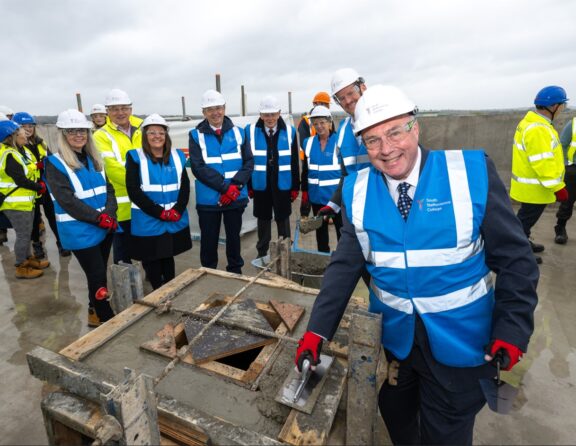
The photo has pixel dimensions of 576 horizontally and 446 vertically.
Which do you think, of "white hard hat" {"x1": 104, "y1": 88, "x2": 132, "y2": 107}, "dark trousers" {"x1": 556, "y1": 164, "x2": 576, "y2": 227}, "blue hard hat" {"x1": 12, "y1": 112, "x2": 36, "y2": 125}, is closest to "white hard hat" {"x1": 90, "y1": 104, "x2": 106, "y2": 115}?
"blue hard hat" {"x1": 12, "y1": 112, "x2": 36, "y2": 125}

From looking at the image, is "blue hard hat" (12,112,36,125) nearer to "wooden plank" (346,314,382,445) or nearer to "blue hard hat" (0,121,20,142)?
"blue hard hat" (0,121,20,142)

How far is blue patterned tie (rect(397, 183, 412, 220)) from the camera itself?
1516 millimetres

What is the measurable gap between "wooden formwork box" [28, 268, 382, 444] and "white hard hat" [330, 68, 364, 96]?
1872 mm

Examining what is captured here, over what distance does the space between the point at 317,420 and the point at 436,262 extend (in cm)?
93

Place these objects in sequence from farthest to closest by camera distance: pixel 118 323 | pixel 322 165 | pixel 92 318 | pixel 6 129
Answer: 1. pixel 322 165
2. pixel 6 129
3. pixel 92 318
4. pixel 118 323

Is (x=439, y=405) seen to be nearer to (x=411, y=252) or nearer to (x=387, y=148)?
(x=411, y=252)

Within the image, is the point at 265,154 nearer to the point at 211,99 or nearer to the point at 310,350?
the point at 211,99

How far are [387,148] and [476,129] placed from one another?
7673 mm

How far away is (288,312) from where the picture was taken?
258cm

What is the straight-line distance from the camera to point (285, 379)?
6.21 ft

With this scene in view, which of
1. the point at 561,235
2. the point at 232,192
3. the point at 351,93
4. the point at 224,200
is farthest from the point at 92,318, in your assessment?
the point at 561,235

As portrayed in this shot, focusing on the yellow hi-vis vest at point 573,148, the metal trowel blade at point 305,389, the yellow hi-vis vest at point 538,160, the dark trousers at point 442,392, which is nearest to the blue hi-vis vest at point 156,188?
the metal trowel blade at point 305,389

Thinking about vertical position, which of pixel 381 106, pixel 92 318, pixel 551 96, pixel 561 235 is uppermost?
pixel 551 96

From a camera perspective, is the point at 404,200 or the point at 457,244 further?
the point at 404,200
